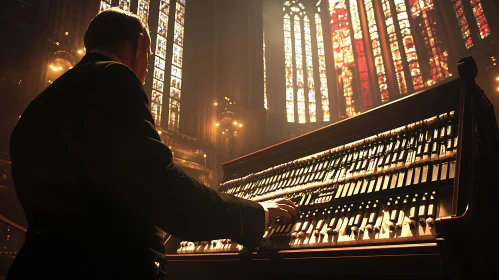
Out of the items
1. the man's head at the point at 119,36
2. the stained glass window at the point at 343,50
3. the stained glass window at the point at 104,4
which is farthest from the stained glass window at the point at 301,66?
the man's head at the point at 119,36

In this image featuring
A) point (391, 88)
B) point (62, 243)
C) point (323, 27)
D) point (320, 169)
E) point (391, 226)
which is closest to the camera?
point (62, 243)

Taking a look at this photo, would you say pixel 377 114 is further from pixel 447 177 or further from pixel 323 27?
pixel 323 27

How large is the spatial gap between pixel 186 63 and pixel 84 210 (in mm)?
13201

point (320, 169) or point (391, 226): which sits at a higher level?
point (320, 169)

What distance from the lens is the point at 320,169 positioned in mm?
1986

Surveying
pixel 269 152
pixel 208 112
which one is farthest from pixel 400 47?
pixel 269 152

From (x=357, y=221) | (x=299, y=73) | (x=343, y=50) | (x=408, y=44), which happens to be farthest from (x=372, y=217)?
(x=299, y=73)

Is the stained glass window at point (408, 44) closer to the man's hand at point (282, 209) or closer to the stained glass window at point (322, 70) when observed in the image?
the stained glass window at point (322, 70)

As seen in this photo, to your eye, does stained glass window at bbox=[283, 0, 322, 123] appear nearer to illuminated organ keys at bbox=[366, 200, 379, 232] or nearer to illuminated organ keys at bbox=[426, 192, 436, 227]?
illuminated organ keys at bbox=[366, 200, 379, 232]

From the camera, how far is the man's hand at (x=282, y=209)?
4.64 feet

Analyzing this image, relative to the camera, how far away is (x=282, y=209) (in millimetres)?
1476

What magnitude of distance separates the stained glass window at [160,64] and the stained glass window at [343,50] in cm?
782

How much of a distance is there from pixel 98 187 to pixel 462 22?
39.9 feet

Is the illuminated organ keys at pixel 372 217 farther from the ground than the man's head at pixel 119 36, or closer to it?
closer to it
